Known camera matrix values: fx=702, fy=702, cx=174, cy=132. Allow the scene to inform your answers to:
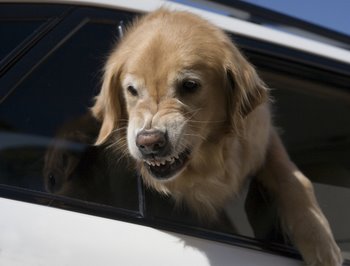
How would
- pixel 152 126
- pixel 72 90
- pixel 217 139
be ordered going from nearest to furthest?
pixel 152 126 → pixel 72 90 → pixel 217 139

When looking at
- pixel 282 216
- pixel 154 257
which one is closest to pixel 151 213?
pixel 154 257

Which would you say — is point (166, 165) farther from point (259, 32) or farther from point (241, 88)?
point (259, 32)

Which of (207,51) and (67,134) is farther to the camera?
(207,51)

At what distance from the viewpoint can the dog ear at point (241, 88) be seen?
2.63 m

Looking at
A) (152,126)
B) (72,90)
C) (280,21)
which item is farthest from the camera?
(280,21)

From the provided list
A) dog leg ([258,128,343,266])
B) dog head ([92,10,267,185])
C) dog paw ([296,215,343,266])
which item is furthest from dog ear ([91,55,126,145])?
dog paw ([296,215,343,266])

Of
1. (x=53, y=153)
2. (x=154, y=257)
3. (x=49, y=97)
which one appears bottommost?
(x=154, y=257)

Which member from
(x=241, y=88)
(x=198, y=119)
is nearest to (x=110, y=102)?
(x=198, y=119)

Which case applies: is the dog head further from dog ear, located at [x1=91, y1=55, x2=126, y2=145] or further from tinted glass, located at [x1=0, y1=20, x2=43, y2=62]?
tinted glass, located at [x1=0, y1=20, x2=43, y2=62]

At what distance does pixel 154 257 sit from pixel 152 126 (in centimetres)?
43

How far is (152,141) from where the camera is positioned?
2.29 m

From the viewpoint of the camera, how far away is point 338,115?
10.6 ft

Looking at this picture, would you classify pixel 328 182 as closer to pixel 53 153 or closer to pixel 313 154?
pixel 313 154

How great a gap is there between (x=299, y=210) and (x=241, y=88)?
501 mm
